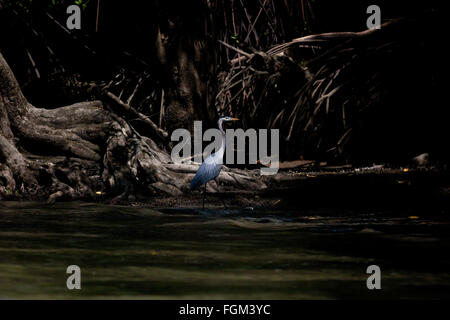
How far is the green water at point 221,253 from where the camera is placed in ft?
14.7

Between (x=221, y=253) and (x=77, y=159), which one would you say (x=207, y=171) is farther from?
(x=221, y=253)

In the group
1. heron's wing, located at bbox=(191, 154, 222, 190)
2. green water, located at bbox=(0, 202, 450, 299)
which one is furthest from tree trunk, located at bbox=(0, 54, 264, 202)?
green water, located at bbox=(0, 202, 450, 299)

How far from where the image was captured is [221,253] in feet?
18.8

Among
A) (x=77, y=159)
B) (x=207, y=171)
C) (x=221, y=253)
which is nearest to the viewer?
(x=221, y=253)

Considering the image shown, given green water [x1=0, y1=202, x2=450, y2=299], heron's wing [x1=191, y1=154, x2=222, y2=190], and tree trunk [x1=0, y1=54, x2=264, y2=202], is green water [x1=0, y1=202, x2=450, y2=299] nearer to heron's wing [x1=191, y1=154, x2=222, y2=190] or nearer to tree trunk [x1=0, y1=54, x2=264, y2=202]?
heron's wing [x1=191, y1=154, x2=222, y2=190]

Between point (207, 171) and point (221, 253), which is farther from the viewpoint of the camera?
point (207, 171)

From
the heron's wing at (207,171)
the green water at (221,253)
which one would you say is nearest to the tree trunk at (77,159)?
the heron's wing at (207,171)

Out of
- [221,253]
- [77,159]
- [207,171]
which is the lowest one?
[221,253]

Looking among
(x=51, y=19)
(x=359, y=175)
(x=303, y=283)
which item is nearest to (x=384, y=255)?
(x=303, y=283)

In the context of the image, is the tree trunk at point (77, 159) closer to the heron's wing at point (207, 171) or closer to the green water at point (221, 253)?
the heron's wing at point (207, 171)

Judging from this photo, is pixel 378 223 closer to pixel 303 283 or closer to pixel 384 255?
pixel 384 255

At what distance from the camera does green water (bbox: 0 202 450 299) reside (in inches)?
176

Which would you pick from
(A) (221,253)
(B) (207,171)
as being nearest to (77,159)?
(B) (207,171)
